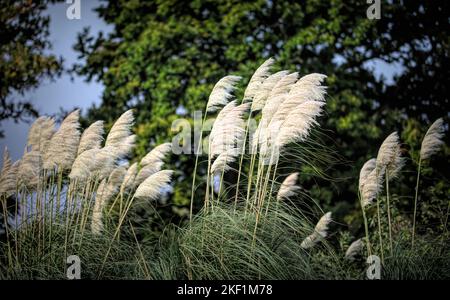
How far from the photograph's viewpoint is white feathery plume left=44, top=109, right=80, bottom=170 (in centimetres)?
554

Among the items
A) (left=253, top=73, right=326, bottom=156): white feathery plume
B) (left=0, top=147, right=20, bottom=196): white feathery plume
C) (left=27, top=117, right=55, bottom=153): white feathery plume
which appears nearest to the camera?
(left=253, top=73, right=326, bottom=156): white feathery plume

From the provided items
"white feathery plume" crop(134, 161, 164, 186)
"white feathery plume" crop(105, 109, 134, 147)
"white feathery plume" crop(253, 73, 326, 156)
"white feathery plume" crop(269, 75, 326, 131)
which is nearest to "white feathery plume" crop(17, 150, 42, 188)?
"white feathery plume" crop(105, 109, 134, 147)

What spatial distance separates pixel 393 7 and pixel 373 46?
2.40 feet

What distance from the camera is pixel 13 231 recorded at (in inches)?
217

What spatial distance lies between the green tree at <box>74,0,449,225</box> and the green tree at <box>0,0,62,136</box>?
0.86 metres

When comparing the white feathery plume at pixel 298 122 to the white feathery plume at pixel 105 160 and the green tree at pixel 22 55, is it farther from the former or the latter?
the green tree at pixel 22 55

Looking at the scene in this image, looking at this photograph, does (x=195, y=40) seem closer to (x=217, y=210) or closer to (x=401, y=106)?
(x=401, y=106)

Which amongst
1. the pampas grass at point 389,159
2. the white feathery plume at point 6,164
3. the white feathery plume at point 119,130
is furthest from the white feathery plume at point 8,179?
the pampas grass at point 389,159

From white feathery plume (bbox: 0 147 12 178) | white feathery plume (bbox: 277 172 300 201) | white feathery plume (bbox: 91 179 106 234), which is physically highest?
white feathery plume (bbox: 0 147 12 178)

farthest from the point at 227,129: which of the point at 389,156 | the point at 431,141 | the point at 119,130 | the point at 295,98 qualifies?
the point at 431,141

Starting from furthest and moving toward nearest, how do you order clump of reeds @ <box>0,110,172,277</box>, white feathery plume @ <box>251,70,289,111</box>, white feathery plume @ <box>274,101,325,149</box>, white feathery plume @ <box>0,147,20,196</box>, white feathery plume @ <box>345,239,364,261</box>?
white feathery plume @ <box>345,239,364,261</box>, white feathery plume @ <box>0,147,20,196</box>, white feathery plume @ <box>251,70,289,111</box>, clump of reeds @ <box>0,110,172,277</box>, white feathery plume @ <box>274,101,325,149</box>

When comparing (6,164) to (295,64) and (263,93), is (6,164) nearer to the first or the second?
(263,93)

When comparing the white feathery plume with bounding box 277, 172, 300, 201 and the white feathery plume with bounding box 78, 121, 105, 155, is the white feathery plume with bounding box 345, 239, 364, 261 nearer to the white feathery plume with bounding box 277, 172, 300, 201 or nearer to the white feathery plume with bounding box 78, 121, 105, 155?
the white feathery plume with bounding box 277, 172, 300, 201
